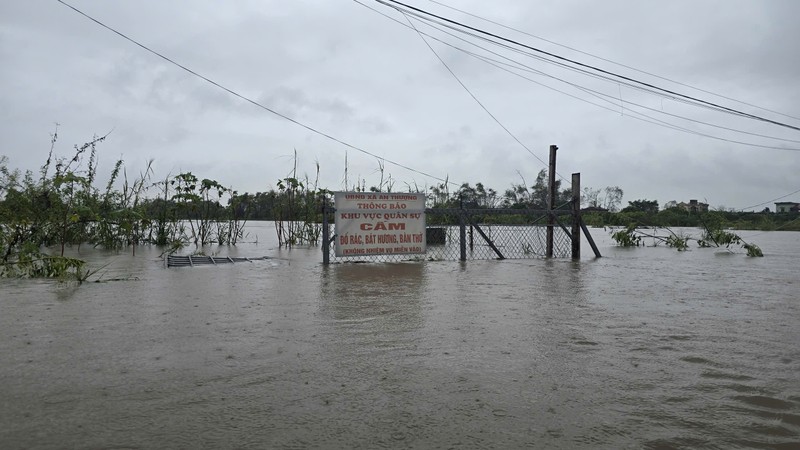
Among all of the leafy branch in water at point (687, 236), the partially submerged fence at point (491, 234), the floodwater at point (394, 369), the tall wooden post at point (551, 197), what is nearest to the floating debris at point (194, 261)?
the partially submerged fence at point (491, 234)

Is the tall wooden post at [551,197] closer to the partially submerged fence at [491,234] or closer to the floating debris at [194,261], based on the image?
the partially submerged fence at [491,234]

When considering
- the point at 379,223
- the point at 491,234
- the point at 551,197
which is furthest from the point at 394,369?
the point at 491,234

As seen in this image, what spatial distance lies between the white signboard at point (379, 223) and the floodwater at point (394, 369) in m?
3.75

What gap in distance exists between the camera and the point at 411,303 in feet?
20.2

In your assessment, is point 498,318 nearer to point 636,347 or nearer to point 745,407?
point 636,347

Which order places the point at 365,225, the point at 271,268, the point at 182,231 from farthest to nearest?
1. the point at 182,231
2. the point at 365,225
3. the point at 271,268

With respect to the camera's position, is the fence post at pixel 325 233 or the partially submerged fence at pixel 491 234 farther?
the partially submerged fence at pixel 491 234

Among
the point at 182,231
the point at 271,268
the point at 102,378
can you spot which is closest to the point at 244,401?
the point at 102,378

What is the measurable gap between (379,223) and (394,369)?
25.0 feet

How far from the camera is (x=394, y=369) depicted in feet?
11.5

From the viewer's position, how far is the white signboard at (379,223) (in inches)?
417

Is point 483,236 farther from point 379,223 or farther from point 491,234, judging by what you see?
point 491,234

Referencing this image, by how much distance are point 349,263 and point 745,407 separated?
8.70m

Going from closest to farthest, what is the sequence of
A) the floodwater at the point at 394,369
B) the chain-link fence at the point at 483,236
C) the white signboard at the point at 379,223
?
1. the floodwater at the point at 394,369
2. the white signboard at the point at 379,223
3. the chain-link fence at the point at 483,236
